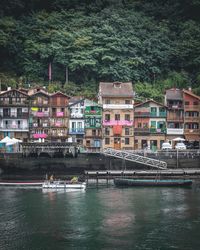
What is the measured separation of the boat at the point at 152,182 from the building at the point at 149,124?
23.0 m

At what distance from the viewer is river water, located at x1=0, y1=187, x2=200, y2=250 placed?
151 ft

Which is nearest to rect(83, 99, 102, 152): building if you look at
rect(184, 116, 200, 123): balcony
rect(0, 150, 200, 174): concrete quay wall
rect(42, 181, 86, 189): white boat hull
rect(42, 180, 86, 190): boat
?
rect(0, 150, 200, 174): concrete quay wall

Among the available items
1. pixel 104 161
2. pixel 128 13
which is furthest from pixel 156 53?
pixel 104 161

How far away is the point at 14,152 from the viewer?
277ft

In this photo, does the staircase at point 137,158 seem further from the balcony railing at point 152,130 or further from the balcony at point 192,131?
→ the balcony at point 192,131

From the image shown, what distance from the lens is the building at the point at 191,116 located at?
10006 centimetres

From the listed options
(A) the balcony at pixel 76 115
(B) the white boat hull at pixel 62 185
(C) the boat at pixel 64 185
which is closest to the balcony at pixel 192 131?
(A) the balcony at pixel 76 115

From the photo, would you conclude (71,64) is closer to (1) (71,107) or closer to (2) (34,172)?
(1) (71,107)

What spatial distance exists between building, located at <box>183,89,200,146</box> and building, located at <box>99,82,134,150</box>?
10362mm

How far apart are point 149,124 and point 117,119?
6.14 metres

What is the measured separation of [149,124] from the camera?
99500mm

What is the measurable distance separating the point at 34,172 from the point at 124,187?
53.3 feet

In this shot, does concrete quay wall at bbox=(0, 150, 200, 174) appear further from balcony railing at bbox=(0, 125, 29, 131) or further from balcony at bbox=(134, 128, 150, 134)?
balcony at bbox=(134, 128, 150, 134)

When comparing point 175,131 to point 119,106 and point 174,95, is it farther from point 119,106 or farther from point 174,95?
point 119,106
